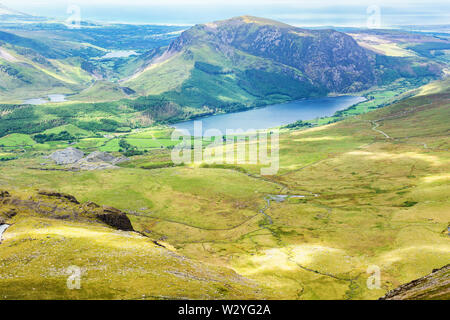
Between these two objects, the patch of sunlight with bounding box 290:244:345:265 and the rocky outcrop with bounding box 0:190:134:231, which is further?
the rocky outcrop with bounding box 0:190:134:231

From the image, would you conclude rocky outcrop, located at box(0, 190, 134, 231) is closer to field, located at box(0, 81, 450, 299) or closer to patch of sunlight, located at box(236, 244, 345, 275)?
field, located at box(0, 81, 450, 299)

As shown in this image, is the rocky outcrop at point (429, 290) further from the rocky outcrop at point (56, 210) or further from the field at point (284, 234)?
the rocky outcrop at point (56, 210)

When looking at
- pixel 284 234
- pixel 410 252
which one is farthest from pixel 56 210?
pixel 410 252

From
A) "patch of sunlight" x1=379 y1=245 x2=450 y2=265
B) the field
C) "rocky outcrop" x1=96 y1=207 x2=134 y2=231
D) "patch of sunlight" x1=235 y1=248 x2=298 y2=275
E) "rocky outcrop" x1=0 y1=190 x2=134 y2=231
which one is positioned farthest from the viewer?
"rocky outcrop" x1=96 y1=207 x2=134 y2=231

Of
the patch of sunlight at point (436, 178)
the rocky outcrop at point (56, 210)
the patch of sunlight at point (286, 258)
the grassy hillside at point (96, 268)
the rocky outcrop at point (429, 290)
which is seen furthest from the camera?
the patch of sunlight at point (436, 178)

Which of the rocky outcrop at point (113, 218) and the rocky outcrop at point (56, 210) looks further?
the rocky outcrop at point (113, 218)

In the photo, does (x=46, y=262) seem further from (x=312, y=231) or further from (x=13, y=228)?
(x=312, y=231)

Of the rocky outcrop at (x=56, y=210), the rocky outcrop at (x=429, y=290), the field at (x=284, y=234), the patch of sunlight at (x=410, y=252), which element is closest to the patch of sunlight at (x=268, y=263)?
the field at (x=284, y=234)

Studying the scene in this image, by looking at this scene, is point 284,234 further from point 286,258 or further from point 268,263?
point 268,263

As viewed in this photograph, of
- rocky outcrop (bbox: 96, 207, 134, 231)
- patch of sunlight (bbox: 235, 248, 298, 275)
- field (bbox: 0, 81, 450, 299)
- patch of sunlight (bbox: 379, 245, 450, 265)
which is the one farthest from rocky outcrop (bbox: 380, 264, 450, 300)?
rocky outcrop (bbox: 96, 207, 134, 231)

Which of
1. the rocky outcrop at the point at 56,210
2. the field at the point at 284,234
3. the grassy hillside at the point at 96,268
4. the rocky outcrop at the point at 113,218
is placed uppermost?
the grassy hillside at the point at 96,268
